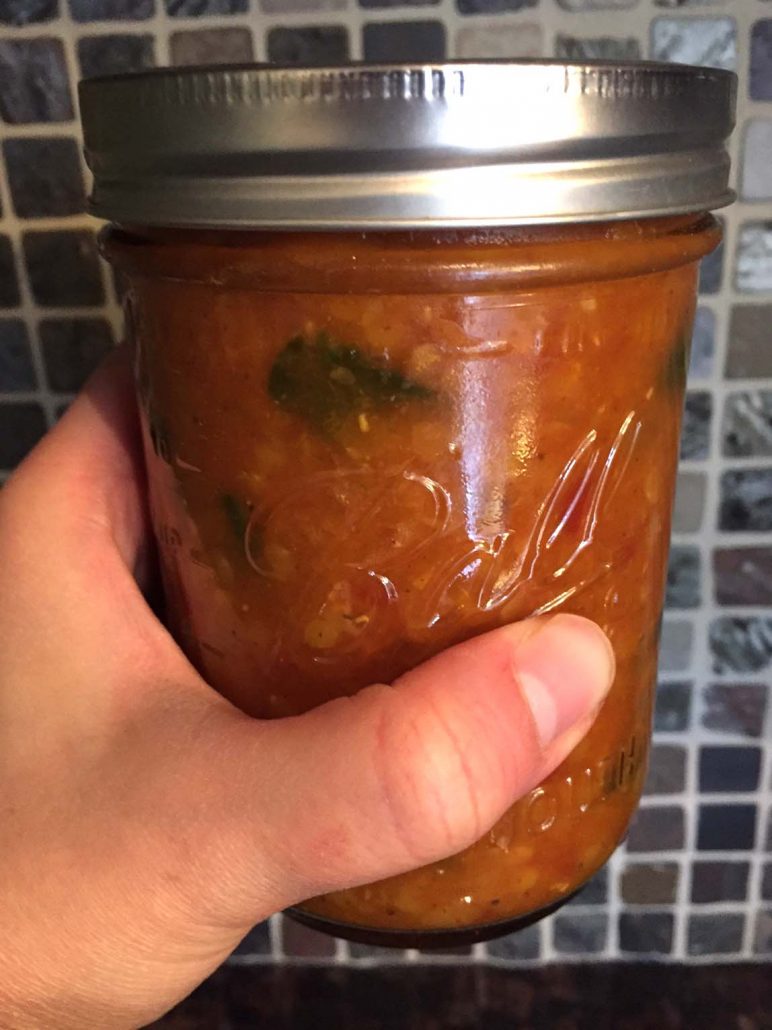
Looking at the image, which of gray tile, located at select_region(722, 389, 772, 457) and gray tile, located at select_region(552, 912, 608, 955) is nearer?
gray tile, located at select_region(722, 389, 772, 457)

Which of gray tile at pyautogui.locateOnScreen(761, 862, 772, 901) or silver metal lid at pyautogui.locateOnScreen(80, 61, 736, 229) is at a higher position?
silver metal lid at pyautogui.locateOnScreen(80, 61, 736, 229)

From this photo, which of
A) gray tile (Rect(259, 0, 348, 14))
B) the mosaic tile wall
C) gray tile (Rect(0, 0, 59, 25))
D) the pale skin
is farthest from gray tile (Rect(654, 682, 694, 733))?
gray tile (Rect(0, 0, 59, 25))

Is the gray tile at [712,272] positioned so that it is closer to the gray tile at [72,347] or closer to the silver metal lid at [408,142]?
the silver metal lid at [408,142]

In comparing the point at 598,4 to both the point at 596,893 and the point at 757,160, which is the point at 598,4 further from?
the point at 596,893

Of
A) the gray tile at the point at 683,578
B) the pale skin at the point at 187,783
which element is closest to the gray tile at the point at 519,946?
the gray tile at the point at 683,578

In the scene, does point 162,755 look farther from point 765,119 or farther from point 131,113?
point 765,119

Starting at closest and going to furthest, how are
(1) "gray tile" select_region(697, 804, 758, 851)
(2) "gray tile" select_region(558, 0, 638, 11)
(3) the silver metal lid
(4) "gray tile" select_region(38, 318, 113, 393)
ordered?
(3) the silver metal lid
(2) "gray tile" select_region(558, 0, 638, 11)
(4) "gray tile" select_region(38, 318, 113, 393)
(1) "gray tile" select_region(697, 804, 758, 851)

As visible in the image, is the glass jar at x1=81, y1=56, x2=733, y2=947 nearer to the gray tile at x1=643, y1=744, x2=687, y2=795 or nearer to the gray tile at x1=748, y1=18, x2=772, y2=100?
the gray tile at x1=748, y1=18, x2=772, y2=100
